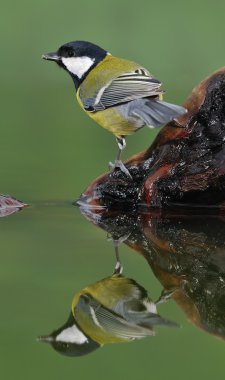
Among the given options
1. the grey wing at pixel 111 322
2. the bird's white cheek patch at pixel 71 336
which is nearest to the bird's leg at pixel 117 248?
the grey wing at pixel 111 322

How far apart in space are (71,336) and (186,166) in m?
1.53

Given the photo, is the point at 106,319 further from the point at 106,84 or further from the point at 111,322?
the point at 106,84

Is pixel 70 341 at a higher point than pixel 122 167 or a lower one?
higher

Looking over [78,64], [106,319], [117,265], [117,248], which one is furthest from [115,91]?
[106,319]

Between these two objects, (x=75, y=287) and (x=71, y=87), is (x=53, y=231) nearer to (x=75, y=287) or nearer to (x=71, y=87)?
(x=75, y=287)

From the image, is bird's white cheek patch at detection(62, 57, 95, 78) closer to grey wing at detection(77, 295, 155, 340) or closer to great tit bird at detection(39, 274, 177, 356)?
great tit bird at detection(39, 274, 177, 356)

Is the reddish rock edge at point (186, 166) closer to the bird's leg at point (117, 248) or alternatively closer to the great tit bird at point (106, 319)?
the bird's leg at point (117, 248)

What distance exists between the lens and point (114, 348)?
2.07 metres

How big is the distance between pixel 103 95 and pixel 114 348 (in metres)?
1.72

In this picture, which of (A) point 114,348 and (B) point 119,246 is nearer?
(A) point 114,348

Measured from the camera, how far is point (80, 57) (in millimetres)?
3762

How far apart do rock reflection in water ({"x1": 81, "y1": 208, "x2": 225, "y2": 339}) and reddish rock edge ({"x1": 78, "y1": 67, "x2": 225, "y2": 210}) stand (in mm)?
96

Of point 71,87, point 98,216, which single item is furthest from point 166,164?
point 71,87

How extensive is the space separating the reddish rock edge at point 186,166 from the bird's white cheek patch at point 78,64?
1.46 ft
